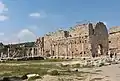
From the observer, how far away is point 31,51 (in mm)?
94375

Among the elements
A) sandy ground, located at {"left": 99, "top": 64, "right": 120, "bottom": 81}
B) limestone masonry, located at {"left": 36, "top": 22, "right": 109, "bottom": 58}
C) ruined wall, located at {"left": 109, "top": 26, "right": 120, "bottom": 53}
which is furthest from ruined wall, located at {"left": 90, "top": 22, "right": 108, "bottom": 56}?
sandy ground, located at {"left": 99, "top": 64, "right": 120, "bottom": 81}

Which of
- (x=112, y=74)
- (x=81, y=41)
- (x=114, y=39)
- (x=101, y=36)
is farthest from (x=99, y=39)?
(x=112, y=74)

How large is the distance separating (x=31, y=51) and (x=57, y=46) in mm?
20652

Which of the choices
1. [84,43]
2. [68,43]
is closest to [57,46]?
[68,43]

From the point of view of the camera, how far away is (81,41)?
67500 millimetres

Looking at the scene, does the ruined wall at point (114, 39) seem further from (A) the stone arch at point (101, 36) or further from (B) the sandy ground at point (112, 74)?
(B) the sandy ground at point (112, 74)

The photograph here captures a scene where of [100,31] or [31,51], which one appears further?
[31,51]

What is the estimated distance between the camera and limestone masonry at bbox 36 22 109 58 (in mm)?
66250

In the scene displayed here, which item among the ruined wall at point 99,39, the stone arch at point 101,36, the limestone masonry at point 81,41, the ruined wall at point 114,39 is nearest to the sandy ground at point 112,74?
the limestone masonry at point 81,41

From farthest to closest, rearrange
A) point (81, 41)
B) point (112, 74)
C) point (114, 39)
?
point (114, 39) < point (81, 41) < point (112, 74)

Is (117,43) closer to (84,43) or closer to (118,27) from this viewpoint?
(118,27)

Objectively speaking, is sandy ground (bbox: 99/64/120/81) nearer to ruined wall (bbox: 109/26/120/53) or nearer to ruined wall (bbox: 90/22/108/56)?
ruined wall (bbox: 90/22/108/56)

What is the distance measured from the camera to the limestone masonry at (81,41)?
66250 millimetres

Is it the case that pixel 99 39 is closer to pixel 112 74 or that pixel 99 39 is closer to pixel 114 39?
pixel 114 39
